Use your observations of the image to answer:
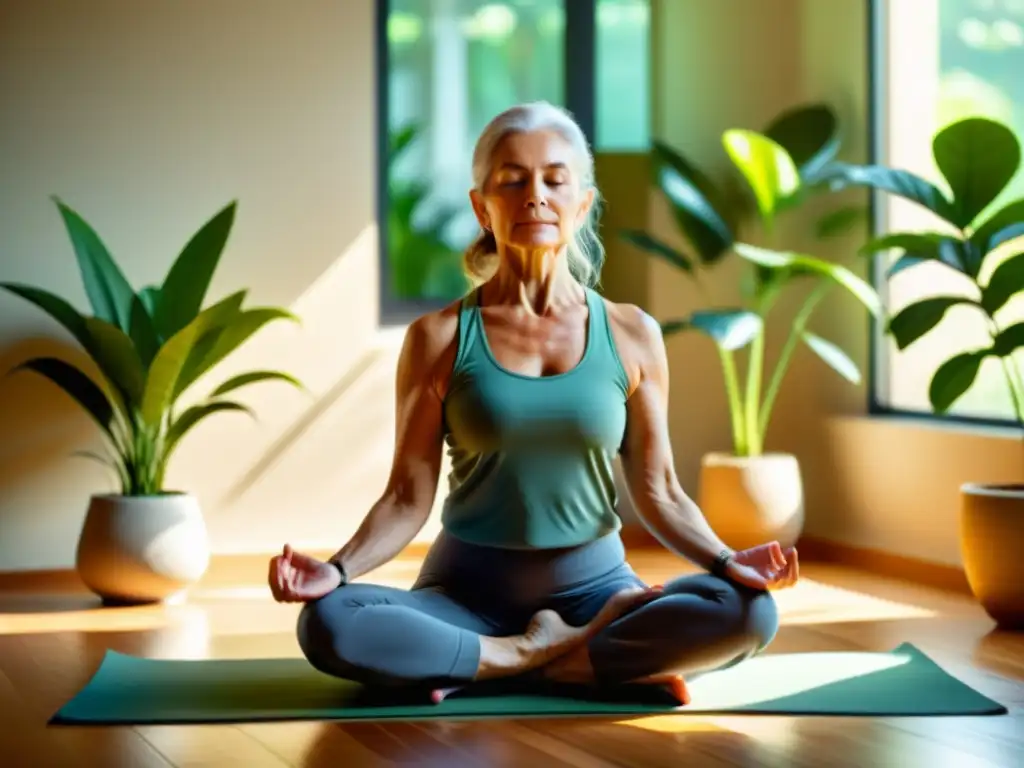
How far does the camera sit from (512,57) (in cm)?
520

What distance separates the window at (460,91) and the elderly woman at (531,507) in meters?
2.03

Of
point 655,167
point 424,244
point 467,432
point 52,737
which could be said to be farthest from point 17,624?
point 655,167

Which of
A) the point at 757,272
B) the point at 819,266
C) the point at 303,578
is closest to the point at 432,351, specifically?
the point at 303,578

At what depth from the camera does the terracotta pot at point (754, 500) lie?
4699mm

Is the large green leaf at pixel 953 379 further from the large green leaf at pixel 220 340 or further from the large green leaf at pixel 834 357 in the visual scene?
the large green leaf at pixel 220 340

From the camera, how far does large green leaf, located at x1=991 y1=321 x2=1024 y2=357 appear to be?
12.3 ft

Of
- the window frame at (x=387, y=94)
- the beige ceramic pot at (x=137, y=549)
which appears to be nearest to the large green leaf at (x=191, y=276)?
the beige ceramic pot at (x=137, y=549)

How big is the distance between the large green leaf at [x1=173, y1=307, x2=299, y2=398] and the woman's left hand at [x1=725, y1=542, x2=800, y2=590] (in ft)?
5.47

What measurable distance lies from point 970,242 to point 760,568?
1337mm

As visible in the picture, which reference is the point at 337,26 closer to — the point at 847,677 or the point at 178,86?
the point at 178,86

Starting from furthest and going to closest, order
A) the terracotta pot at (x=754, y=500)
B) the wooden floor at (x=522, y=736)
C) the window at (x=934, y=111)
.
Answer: the terracotta pot at (x=754, y=500) → the window at (x=934, y=111) → the wooden floor at (x=522, y=736)

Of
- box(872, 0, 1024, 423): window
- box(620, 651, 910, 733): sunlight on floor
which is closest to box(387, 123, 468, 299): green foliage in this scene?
box(872, 0, 1024, 423): window

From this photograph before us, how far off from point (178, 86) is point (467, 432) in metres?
2.10

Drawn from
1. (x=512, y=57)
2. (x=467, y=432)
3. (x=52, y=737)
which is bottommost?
(x=52, y=737)
